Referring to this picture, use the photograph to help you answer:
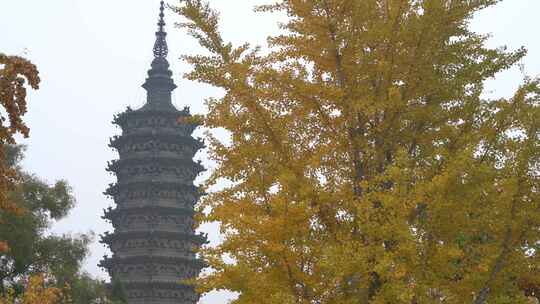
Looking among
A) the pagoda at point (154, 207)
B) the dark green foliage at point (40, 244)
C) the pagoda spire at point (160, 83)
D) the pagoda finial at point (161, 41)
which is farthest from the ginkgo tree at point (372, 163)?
the pagoda finial at point (161, 41)

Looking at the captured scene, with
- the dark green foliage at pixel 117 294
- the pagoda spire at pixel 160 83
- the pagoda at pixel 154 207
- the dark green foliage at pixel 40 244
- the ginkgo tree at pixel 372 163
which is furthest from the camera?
the pagoda spire at pixel 160 83

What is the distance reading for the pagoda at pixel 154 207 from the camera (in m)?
34.7

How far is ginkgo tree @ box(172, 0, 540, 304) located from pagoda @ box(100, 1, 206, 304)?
85.7 feet

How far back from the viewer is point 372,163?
26.7 feet

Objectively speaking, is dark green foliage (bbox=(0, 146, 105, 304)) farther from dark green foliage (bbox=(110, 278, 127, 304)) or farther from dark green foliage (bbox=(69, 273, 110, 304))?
dark green foliage (bbox=(110, 278, 127, 304))

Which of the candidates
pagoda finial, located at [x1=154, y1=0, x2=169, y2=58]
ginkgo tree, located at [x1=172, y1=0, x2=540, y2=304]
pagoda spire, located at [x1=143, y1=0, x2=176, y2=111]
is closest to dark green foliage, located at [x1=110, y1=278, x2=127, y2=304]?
pagoda spire, located at [x1=143, y1=0, x2=176, y2=111]

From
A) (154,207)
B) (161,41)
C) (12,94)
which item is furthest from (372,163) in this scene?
(161,41)

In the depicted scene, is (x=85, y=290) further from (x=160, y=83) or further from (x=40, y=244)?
(x=160, y=83)

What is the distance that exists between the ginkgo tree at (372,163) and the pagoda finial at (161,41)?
3323 cm

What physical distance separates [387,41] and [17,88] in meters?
4.27

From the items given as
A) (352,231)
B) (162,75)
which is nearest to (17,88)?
(352,231)

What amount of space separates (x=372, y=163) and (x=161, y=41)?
35.3 meters

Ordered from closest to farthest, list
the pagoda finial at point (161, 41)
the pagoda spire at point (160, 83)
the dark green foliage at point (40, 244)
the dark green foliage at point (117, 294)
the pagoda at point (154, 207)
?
the dark green foliage at point (40, 244)
the dark green foliage at point (117, 294)
the pagoda at point (154, 207)
the pagoda spire at point (160, 83)
the pagoda finial at point (161, 41)

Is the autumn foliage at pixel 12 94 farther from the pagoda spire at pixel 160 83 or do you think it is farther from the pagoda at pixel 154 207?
the pagoda spire at pixel 160 83
